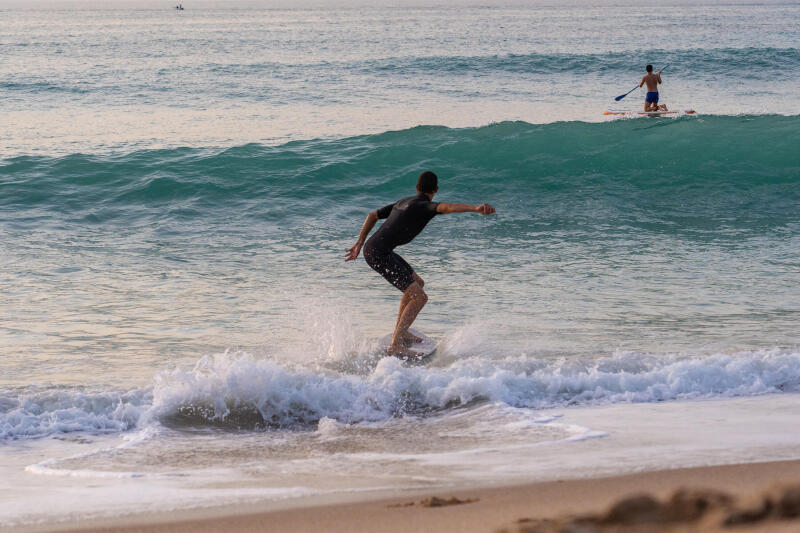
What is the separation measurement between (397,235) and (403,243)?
0.12 m

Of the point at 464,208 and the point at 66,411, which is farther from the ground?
the point at 464,208

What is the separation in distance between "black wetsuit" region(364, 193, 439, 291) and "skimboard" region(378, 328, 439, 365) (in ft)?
1.49

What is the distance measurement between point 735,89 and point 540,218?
20.4 m

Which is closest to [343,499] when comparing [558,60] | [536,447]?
[536,447]

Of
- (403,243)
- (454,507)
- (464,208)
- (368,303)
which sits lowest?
(368,303)

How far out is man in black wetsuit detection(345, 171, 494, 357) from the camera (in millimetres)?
7023

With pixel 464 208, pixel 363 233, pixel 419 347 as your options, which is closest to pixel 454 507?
pixel 464 208

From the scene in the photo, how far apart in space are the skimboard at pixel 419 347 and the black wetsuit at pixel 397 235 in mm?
454

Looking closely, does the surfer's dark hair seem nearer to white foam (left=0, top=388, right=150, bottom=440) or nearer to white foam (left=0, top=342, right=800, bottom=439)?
white foam (left=0, top=342, right=800, bottom=439)

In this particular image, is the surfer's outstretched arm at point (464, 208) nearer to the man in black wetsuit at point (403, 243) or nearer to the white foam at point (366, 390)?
the man in black wetsuit at point (403, 243)

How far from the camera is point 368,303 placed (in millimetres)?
8766

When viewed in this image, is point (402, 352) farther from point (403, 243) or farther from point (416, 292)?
point (403, 243)

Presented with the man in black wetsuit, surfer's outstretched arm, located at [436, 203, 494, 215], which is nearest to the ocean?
the man in black wetsuit

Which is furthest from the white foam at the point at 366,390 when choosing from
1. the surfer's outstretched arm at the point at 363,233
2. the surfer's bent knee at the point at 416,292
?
the surfer's outstretched arm at the point at 363,233
